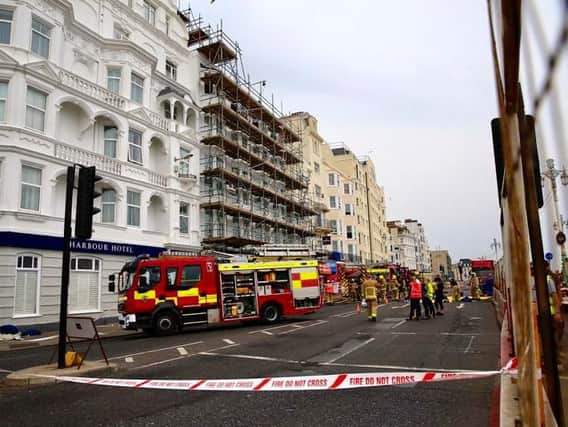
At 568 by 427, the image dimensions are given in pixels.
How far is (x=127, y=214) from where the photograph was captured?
24078 mm

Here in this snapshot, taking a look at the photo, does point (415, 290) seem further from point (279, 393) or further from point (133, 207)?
point (133, 207)

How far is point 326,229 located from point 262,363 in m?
42.7

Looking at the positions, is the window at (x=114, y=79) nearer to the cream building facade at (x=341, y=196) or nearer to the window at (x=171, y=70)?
the window at (x=171, y=70)

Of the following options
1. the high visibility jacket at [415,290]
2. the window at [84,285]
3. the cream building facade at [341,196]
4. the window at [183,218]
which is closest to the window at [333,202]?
the cream building facade at [341,196]

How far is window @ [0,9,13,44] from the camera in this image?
19547 mm

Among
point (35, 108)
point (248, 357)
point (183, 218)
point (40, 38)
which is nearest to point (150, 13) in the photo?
point (40, 38)

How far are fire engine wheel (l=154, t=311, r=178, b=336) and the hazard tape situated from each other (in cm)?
830

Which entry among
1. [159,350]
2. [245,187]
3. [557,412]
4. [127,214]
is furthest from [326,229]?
[557,412]

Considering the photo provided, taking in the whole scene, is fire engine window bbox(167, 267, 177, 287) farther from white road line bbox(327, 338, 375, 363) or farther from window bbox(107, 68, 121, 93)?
window bbox(107, 68, 121, 93)

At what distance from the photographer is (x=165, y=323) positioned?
16234 mm

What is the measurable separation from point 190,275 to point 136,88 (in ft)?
46.1

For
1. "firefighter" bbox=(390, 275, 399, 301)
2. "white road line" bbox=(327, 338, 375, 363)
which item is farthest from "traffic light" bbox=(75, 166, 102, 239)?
"firefighter" bbox=(390, 275, 399, 301)

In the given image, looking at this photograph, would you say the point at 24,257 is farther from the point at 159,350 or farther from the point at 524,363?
the point at 524,363

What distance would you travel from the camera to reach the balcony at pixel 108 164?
21.0 meters
